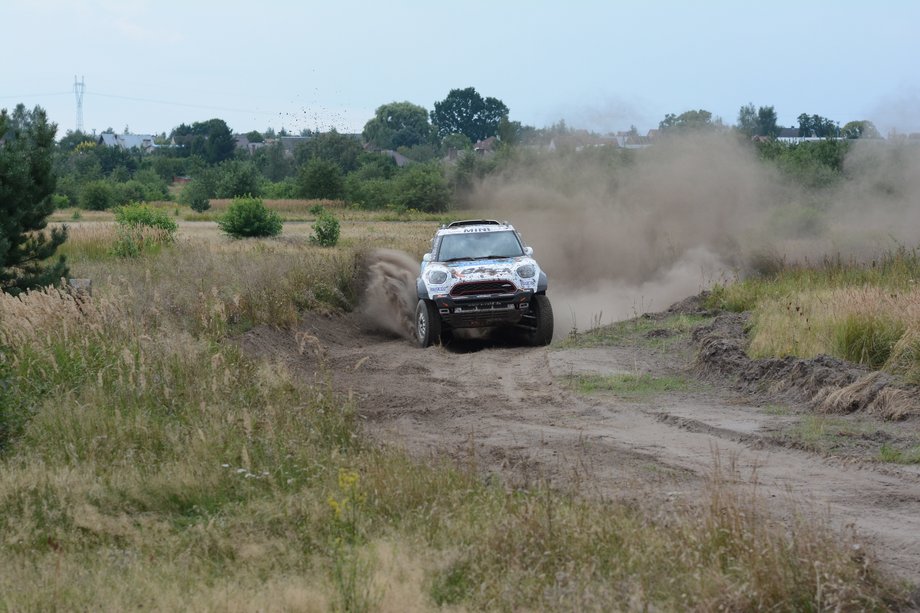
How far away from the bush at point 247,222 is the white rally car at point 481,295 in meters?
24.7

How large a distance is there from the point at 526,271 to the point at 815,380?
264 inches

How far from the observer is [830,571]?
20.0 feet

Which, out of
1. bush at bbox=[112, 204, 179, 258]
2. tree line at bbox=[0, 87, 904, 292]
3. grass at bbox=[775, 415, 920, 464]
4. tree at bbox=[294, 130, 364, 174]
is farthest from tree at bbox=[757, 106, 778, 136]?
grass at bbox=[775, 415, 920, 464]

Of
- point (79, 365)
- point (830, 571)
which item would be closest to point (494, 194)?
point (79, 365)

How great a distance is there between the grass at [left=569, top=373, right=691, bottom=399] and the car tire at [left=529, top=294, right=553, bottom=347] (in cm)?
361

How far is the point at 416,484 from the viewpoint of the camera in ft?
26.5

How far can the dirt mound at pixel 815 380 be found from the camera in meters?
11.5

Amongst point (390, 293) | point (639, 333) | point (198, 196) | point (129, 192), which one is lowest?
point (639, 333)

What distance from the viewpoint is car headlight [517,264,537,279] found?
18.3 m

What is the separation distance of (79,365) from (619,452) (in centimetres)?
614

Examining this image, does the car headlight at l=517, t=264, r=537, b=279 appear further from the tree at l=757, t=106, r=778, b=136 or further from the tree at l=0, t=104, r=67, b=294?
the tree at l=757, t=106, r=778, b=136

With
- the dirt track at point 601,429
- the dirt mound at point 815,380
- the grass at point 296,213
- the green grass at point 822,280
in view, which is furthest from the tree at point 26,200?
the grass at point 296,213

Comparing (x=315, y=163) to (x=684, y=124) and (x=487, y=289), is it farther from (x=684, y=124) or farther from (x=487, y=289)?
(x=487, y=289)

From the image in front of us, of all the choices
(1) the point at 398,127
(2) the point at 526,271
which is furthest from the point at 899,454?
(1) the point at 398,127
